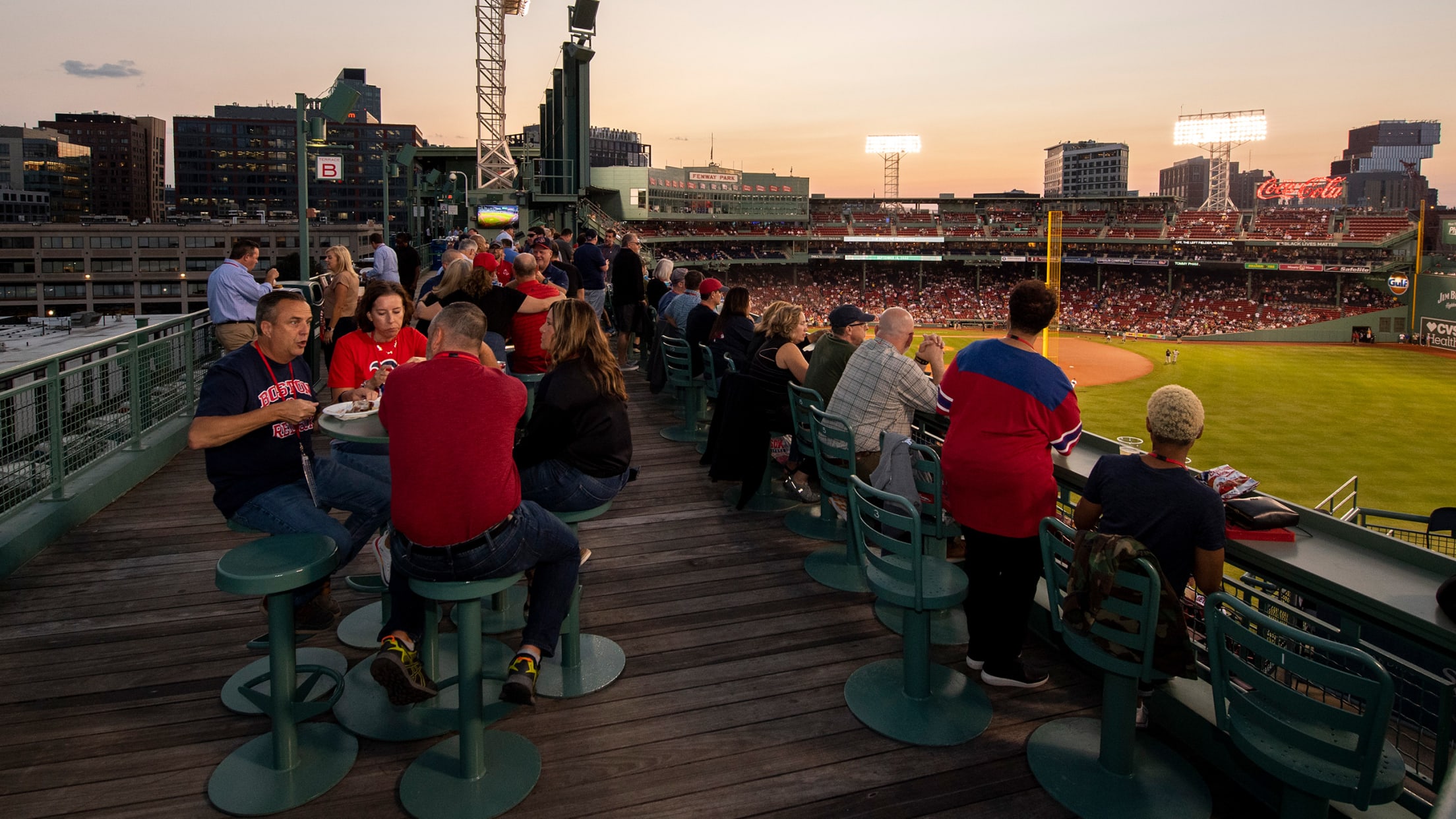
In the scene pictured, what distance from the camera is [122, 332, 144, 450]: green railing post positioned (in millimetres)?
7395

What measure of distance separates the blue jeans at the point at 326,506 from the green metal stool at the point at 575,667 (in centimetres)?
108

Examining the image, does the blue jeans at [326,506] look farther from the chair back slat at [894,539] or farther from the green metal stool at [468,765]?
the chair back slat at [894,539]

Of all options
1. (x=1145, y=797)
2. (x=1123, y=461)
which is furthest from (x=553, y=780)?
(x=1123, y=461)

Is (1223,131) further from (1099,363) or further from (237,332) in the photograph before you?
(237,332)

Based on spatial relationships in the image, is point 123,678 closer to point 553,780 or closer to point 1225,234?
point 553,780

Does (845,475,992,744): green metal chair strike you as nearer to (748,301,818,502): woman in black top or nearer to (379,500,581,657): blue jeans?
(379,500,581,657): blue jeans

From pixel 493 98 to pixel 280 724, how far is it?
130ft

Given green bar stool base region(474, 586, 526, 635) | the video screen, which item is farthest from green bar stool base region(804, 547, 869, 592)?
the video screen

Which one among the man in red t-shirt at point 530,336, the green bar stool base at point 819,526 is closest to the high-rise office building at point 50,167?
the man in red t-shirt at point 530,336

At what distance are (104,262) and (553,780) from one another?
332 feet

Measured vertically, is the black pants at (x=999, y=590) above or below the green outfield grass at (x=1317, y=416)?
above

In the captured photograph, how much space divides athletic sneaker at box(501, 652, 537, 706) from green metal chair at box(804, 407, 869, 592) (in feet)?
7.72

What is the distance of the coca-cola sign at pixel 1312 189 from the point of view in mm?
86188

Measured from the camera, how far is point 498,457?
3246mm
